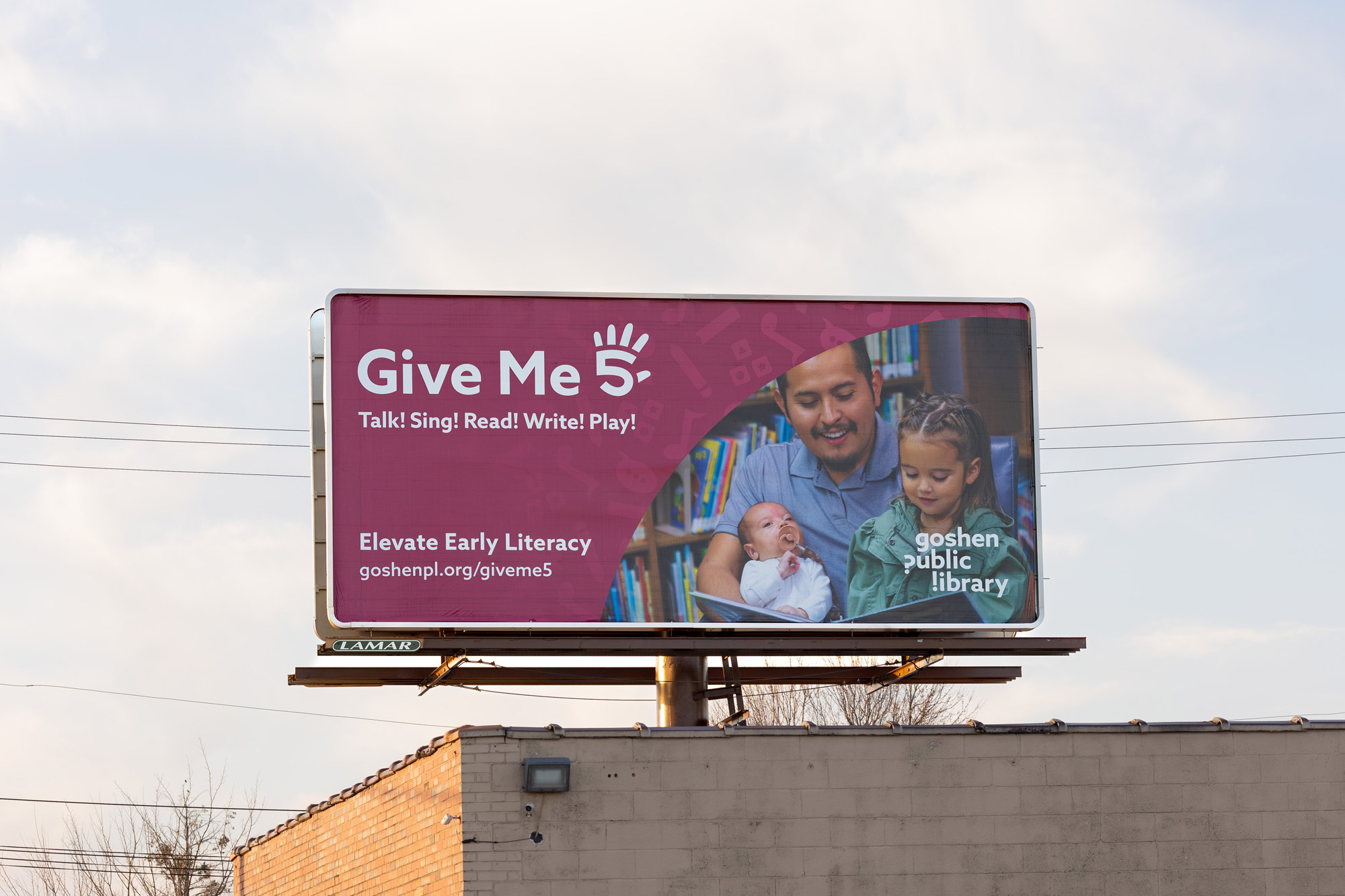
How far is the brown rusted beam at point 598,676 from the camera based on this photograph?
14.7 metres

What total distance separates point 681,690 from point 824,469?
8.18ft

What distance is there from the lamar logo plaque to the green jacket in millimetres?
4040

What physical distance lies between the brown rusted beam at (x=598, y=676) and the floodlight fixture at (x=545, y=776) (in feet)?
9.61

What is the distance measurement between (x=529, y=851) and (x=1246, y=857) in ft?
18.4

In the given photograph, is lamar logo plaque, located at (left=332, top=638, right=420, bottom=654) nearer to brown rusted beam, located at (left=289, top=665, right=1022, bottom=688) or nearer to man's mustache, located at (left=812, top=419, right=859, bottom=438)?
brown rusted beam, located at (left=289, top=665, right=1022, bottom=688)

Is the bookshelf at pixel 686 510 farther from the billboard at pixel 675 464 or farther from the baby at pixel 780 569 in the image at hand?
the baby at pixel 780 569

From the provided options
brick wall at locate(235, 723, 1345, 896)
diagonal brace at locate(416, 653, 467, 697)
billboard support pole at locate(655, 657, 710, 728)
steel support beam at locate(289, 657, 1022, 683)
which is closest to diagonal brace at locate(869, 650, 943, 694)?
steel support beam at locate(289, 657, 1022, 683)

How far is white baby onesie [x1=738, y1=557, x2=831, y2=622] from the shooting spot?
14992 mm

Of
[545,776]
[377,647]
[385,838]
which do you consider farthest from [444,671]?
[545,776]

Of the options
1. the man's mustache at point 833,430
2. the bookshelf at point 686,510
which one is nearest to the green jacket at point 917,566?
the man's mustache at point 833,430

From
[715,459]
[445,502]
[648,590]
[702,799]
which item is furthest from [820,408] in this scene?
[702,799]

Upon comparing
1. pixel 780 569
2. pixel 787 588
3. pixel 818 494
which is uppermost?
pixel 818 494

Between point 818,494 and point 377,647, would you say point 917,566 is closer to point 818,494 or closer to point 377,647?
point 818,494

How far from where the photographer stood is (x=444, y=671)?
1480 centimetres
